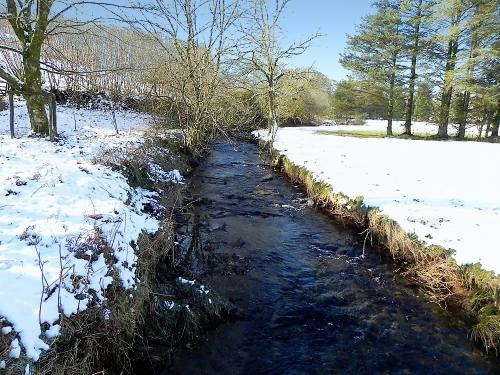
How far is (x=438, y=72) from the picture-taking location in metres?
23.0

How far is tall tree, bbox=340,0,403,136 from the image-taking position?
24.6m

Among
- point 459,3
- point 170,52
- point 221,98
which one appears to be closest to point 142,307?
point 170,52

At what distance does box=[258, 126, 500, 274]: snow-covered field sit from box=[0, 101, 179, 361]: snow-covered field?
5203 millimetres

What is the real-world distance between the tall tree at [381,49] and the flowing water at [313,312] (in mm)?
20017

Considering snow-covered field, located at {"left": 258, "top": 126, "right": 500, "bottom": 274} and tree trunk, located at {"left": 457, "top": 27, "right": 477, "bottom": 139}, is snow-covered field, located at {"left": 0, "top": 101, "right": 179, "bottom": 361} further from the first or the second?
tree trunk, located at {"left": 457, "top": 27, "right": 477, "bottom": 139}

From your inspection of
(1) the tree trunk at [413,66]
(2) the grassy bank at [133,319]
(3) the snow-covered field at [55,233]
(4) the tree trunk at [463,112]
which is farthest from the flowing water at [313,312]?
(1) the tree trunk at [413,66]

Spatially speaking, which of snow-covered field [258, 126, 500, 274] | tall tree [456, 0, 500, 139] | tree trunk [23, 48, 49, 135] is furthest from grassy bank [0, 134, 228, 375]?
tall tree [456, 0, 500, 139]

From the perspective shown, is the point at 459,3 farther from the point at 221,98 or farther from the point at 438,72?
the point at 221,98

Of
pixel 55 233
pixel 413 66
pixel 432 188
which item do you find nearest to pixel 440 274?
pixel 432 188

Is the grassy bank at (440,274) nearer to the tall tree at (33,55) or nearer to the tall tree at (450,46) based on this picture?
the tall tree at (33,55)

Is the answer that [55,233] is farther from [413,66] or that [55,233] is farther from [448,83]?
[413,66]

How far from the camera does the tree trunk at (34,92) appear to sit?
412 inches

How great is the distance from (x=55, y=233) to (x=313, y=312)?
391 cm

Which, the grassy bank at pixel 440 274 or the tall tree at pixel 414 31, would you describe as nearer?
the grassy bank at pixel 440 274
